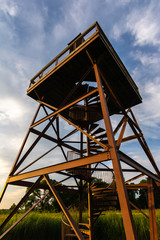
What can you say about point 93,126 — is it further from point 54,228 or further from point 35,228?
point 54,228

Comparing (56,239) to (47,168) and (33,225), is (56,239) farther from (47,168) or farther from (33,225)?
(47,168)

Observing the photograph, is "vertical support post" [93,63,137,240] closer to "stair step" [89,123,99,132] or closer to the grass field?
"stair step" [89,123,99,132]

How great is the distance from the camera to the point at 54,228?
380 inches

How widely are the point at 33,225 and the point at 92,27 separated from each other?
10.4 m

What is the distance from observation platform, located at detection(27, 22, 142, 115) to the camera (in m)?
6.01

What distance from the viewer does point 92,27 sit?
5.86m

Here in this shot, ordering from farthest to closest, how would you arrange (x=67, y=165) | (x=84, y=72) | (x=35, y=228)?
1. (x=35, y=228)
2. (x=84, y=72)
3. (x=67, y=165)

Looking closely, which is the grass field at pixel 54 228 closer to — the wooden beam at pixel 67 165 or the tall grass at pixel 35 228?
the tall grass at pixel 35 228

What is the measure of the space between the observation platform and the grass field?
273 inches

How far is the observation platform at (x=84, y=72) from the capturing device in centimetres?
601

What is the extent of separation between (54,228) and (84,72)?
31.3 feet

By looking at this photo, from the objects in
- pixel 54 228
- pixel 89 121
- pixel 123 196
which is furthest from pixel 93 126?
pixel 54 228

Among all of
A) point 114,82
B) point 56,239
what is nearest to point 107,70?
point 114,82

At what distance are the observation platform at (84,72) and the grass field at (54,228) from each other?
6.93 m
